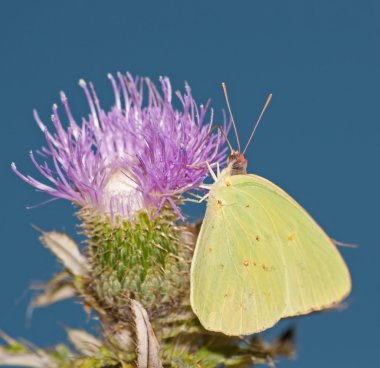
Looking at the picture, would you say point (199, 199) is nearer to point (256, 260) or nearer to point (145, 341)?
point (256, 260)

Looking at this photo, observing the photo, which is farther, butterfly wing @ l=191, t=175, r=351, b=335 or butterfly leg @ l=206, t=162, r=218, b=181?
butterfly leg @ l=206, t=162, r=218, b=181

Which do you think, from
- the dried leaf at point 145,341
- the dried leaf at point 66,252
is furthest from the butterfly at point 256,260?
the dried leaf at point 66,252

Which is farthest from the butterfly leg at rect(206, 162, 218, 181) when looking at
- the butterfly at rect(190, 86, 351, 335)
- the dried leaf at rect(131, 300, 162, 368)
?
the dried leaf at rect(131, 300, 162, 368)

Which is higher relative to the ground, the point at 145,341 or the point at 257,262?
the point at 257,262

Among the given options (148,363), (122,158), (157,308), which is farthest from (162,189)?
(148,363)

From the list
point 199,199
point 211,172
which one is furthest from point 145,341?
point 211,172

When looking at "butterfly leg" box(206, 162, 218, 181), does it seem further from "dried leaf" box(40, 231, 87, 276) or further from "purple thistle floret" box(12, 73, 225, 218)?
"dried leaf" box(40, 231, 87, 276)

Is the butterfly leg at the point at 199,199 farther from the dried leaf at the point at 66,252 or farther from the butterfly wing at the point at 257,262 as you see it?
the dried leaf at the point at 66,252
